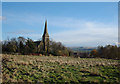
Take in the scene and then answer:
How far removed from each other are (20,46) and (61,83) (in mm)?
20795

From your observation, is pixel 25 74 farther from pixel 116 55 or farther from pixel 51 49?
pixel 51 49

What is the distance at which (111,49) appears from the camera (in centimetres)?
2362

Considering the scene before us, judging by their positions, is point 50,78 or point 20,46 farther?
point 20,46


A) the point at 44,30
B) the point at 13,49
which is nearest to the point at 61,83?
the point at 13,49

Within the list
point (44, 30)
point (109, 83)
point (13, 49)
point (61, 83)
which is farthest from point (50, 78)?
point (44, 30)

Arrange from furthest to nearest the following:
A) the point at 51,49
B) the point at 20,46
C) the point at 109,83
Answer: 1. the point at 51,49
2. the point at 20,46
3. the point at 109,83

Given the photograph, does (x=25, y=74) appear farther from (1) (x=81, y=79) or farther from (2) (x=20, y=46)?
(2) (x=20, y=46)

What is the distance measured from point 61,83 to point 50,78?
78 centimetres

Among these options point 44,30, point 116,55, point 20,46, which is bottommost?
point 116,55

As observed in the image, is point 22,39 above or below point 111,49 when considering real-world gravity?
above

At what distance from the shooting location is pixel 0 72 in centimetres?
667

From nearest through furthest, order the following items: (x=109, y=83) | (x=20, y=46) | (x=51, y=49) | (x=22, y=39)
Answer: (x=109, y=83), (x=20, y=46), (x=22, y=39), (x=51, y=49)

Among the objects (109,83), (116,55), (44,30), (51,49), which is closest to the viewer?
(109,83)

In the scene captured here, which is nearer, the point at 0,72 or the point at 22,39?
the point at 0,72
